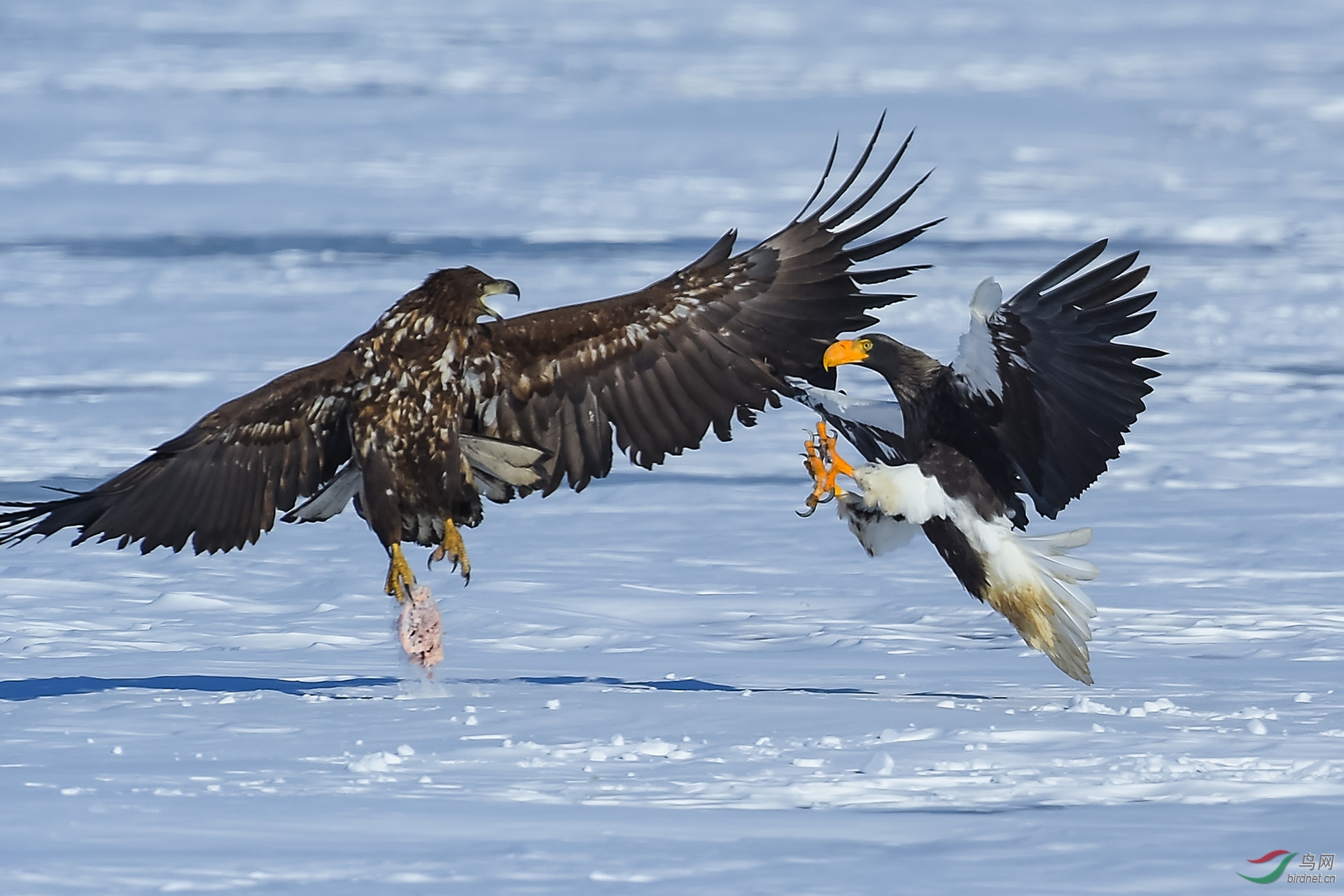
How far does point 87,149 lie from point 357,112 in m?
2.55

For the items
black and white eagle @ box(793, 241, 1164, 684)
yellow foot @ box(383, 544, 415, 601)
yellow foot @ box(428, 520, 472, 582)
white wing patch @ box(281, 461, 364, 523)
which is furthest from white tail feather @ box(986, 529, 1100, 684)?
white wing patch @ box(281, 461, 364, 523)

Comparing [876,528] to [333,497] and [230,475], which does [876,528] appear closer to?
[333,497]

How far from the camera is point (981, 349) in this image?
532 cm

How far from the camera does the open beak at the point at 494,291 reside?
520 centimetres

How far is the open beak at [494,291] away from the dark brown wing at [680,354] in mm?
47

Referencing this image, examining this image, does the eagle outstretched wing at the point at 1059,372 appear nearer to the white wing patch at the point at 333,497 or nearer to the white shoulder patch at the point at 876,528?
the white shoulder patch at the point at 876,528

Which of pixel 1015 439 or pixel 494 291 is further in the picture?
pixel 1015 439

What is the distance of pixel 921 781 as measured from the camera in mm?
4277

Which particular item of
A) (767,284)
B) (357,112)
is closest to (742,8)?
(357,112)

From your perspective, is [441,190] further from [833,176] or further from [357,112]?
[357,112]

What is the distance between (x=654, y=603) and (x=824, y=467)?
755 mm

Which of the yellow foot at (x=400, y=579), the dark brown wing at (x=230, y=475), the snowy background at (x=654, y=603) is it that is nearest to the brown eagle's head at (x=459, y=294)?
the dark brown wing at (x=230, y=475)

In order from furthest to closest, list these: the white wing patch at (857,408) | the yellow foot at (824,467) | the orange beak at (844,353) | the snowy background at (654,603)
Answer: the white wing patch at (857,408), the orange beak at (844,353), the yellow foot at (824,467), the snowy background at (654,603)

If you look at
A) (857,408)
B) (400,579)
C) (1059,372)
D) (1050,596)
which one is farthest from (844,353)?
(400,579)
